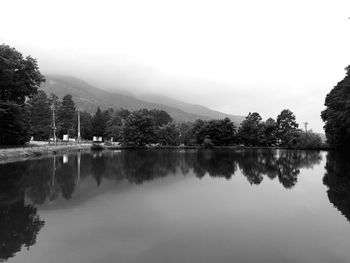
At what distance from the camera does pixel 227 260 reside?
7109 millimetres

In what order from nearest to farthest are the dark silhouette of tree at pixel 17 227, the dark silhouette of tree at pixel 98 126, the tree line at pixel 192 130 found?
the dark silhouette of tree at pixel 17 227
the tree line at pixel 192 130
the dark silhouette of tree at pixel 98 126

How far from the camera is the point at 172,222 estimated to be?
10.4m

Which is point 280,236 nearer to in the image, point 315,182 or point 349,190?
point 349,190

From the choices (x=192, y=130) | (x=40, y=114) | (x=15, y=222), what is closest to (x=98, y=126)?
(x=40, y=114)

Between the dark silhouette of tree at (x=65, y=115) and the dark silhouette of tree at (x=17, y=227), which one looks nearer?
the dark silhouette of tree at (x=17, y=227)

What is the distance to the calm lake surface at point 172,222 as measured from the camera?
756 centimetres

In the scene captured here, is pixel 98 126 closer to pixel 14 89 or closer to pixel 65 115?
pixel 65 115

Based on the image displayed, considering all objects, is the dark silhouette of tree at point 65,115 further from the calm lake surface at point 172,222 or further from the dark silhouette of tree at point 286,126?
the calm lake surface at point 172,222

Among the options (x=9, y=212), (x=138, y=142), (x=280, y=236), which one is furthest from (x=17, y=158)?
(x=138, y=142)

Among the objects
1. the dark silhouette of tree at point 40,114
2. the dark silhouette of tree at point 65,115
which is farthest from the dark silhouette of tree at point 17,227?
the dark silhouette of tree at point 65,115

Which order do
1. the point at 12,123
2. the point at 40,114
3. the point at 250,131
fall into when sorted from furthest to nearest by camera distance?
the point at 250,131, the point at 40,114, the point at 12,123

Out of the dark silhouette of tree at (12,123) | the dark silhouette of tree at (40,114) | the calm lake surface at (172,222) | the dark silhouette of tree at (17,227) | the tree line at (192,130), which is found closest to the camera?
the calm lake surface at (172,222)

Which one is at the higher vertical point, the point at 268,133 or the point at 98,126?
the point at 98,126

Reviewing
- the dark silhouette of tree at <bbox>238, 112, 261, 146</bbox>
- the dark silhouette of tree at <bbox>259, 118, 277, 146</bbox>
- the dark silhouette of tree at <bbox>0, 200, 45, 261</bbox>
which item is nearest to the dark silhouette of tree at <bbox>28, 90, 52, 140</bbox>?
the dark silhouette of tree at <bbox>238, 112, 261, 146</bbox>
